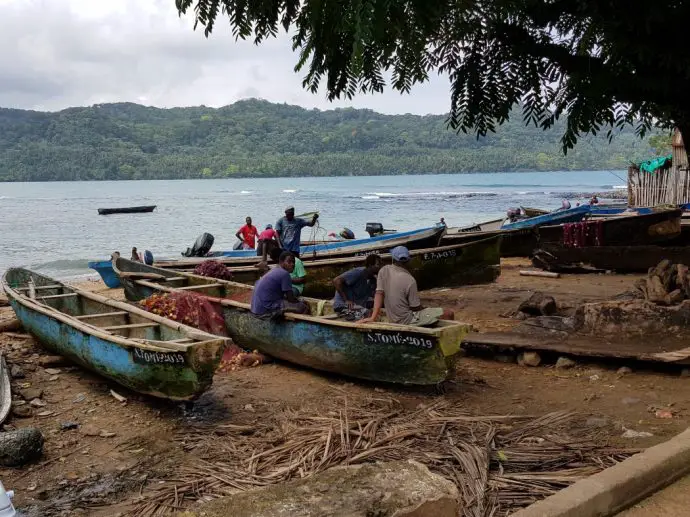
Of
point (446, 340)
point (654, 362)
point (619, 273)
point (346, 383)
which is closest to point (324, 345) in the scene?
point (346, 383)

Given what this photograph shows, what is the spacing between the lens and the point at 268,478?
5402mm

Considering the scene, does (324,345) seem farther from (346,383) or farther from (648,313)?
(648,313)

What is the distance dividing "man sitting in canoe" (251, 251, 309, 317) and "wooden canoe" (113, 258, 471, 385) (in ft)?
0.52

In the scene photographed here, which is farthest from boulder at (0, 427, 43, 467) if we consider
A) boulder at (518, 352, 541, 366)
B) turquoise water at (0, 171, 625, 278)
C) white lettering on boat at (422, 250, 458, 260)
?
turquoise water at (0, 171, 625, 278)

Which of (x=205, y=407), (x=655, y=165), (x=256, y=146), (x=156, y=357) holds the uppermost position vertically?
(x=256, y=146)

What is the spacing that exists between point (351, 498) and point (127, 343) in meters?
4.86

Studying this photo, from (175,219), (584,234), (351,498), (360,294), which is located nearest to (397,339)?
(360,294)

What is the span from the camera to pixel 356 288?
9094 millimetres

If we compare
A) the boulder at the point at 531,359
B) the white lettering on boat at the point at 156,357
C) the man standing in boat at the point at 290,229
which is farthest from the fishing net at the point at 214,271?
the boulder at the point at 531,359

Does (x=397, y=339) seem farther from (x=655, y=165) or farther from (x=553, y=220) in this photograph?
(x=655, y=165)

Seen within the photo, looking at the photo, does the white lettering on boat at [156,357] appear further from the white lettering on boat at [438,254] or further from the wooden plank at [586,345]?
the white lettering on boat at [438,254]

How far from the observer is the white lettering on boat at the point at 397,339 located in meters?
7.18

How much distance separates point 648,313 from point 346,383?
3722mm

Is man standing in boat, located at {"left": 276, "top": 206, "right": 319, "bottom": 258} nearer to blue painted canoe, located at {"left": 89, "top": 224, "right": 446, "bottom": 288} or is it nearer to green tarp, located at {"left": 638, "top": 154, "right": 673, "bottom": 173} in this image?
blue painted canoe, located at {"left": 89, "top": 224, "right": 446, "bottom": 288}
